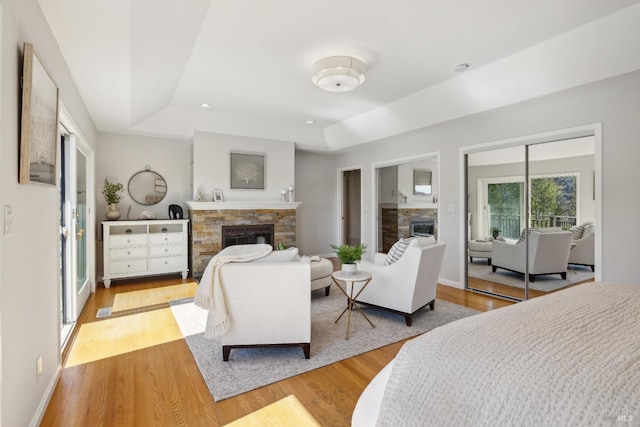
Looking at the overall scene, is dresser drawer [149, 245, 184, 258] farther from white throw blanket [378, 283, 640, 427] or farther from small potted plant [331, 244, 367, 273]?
white throw blanket [378, 283, 640, 427]

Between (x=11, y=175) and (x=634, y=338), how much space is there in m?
2.46

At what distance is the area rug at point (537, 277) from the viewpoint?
3.41 metres

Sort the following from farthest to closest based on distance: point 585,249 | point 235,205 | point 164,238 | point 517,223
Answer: point 235,205 → point 164,238 → point 517,223 → point 585,249

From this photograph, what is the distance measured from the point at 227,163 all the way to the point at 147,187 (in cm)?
137

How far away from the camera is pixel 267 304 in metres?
2.36

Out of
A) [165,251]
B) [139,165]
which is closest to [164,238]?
[165,251]

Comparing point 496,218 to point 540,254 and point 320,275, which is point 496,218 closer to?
point 540,254

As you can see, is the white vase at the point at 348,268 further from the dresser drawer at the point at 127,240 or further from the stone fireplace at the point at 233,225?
the dresser drawer at the point at 127,240

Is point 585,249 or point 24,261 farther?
point 585,249

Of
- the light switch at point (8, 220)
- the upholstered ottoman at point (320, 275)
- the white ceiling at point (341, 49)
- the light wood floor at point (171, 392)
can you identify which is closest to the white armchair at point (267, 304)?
the light wood floor at point (171, 392)

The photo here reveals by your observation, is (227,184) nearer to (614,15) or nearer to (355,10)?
(355,10)

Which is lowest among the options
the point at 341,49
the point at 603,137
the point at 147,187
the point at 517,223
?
the point at 517,223

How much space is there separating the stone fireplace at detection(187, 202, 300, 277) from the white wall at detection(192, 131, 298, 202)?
19cm

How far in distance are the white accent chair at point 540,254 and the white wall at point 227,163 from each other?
3664 millimetres
